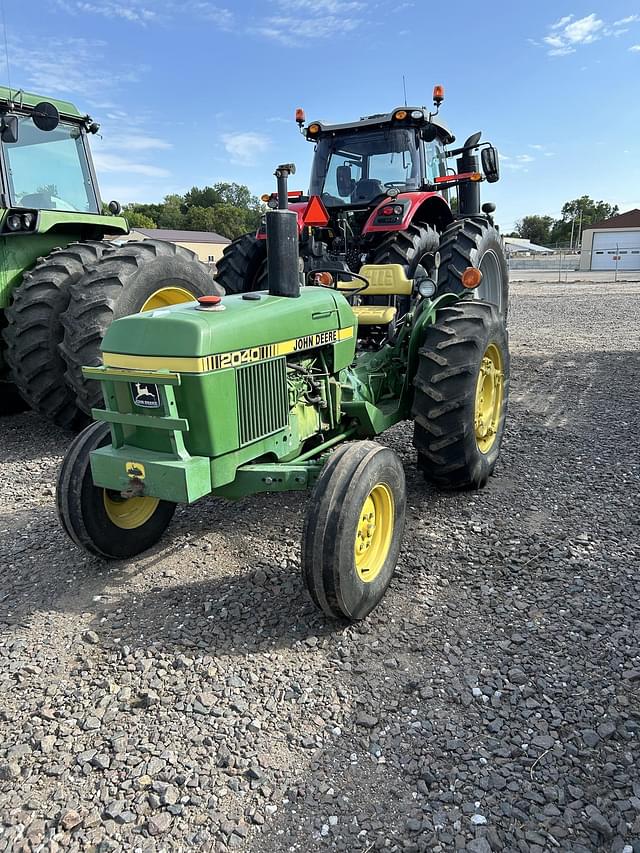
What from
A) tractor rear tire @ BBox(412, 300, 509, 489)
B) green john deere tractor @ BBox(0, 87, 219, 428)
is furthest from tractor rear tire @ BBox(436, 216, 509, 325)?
green john deere tractor @ BBox(0, 87, 219, 428)

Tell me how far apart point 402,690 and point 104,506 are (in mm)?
1743

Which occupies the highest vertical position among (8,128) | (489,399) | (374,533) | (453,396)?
(8,128)

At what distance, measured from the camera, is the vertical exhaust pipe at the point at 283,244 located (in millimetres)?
3227

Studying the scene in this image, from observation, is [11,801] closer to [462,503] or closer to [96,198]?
[462,503]

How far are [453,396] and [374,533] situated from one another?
119 centimetres

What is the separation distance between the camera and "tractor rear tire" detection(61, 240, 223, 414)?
493 centimetres

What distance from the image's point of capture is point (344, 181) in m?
7.09

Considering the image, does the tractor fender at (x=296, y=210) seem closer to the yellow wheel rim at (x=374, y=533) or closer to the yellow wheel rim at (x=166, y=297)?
the yellow wheel rim at (x=166, y=297)

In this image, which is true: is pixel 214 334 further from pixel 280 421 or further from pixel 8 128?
pixel 8 128

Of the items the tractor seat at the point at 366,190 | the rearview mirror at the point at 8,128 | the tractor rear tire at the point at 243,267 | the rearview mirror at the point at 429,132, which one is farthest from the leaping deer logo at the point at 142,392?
the rearview mirror at the point at 429,132

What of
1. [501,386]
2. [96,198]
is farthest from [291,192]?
[501,386]

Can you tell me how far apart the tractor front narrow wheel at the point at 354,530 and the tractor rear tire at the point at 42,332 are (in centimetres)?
323

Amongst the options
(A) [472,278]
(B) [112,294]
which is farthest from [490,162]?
(B) [112,294]

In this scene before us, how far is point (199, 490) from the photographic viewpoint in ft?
9.29
